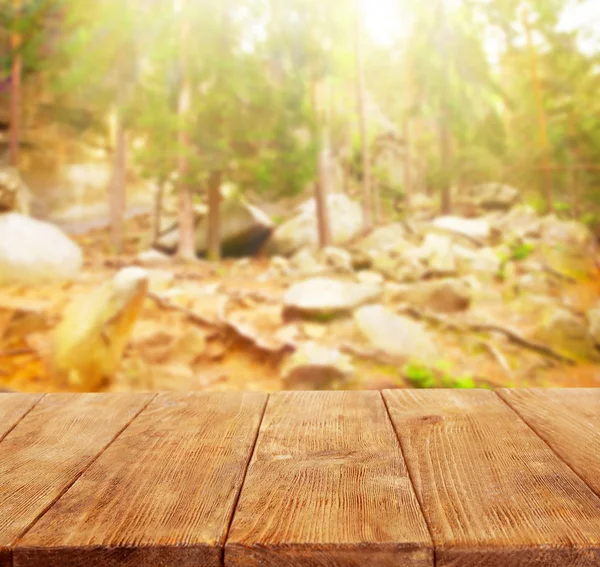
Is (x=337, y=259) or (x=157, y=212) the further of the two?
(x=157, y=212)

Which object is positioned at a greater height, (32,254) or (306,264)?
(32,254)

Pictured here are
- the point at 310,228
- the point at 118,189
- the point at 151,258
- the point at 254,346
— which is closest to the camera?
the point at 254,346

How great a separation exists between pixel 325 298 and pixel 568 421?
4.88 meters

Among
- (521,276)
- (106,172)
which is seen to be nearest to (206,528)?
(521,276)

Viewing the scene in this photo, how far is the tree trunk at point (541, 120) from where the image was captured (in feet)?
21.4

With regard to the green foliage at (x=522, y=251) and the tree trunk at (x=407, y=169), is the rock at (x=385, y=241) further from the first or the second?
the tree trunk at (x=407, y=169)

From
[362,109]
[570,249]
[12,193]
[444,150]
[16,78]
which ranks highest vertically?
[16,78]

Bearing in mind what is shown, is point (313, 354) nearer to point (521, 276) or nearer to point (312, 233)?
point (521, 276)

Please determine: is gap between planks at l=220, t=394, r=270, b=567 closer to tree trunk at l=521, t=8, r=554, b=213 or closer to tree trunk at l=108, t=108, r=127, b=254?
tree trunk at l=521, t=8, r=554, b=213

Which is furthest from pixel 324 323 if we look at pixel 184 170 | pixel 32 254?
pixel 184 170

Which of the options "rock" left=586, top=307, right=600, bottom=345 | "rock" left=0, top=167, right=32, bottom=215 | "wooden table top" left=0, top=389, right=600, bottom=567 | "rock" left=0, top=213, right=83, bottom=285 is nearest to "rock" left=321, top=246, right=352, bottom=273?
"rock" left=586, top=307, right=600, bottom=345

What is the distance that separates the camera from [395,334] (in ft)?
17.7

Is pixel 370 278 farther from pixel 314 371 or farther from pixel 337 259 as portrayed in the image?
pixel 314 371

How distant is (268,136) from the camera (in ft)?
25.1
